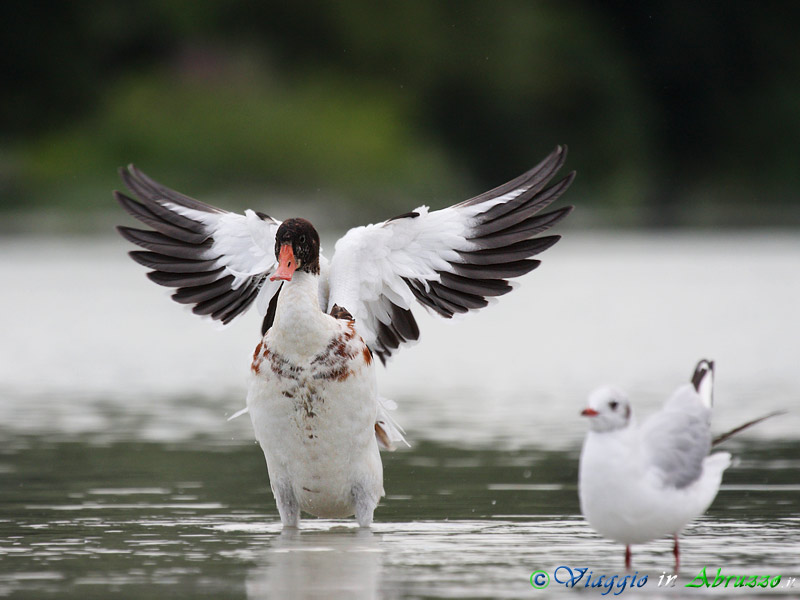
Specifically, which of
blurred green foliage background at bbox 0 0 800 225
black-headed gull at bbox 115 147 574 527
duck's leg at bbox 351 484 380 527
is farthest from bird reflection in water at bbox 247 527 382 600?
blurred green foliage background at bbox 0 0 800 225

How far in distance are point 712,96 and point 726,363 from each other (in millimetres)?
55333

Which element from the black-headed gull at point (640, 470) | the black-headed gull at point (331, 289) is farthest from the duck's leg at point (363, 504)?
the black-headed gull at point (640, 470)

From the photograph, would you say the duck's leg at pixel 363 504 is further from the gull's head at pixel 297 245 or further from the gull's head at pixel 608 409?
the gull's head at pixel 608 409

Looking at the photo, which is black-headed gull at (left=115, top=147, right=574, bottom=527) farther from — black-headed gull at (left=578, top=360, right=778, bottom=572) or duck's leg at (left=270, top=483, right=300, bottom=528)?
black-headed gull at (left=578, top=360, right=778, bottom=572)

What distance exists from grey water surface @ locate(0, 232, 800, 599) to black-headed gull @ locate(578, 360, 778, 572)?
0.33 metres

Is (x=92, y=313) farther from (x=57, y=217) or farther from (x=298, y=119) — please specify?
(x=298, y=119)

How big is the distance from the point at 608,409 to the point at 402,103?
56000 millimetres

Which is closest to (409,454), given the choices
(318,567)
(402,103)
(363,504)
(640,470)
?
(363,504)

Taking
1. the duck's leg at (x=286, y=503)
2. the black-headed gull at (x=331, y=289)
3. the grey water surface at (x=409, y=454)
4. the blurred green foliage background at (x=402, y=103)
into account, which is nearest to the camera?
the grey water surface at (x=409, y=454)

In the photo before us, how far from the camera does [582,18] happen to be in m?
70.9

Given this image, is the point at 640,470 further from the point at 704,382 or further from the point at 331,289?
the point at 331,289

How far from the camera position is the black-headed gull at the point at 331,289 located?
9.74 metres

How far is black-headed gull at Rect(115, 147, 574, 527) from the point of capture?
974 centimetres

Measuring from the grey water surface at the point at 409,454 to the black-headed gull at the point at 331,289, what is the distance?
43cm
